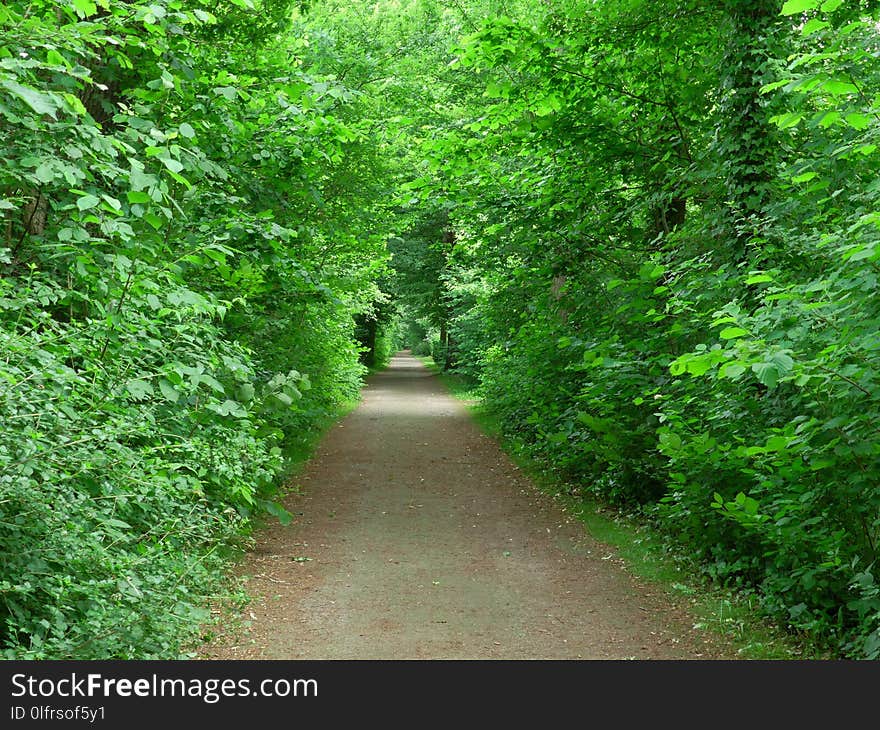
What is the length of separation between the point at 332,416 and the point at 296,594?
41.4 feet

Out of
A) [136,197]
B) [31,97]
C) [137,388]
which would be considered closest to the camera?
[31,97]

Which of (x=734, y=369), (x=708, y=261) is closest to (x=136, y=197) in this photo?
(x=734, y=369)

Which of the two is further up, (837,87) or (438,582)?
(837,87)

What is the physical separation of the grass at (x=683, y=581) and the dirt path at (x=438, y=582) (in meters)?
0.19

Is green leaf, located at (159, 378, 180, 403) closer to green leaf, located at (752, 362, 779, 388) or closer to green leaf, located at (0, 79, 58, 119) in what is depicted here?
green leaf, located at (0, 79, 58, 119)

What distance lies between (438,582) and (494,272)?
7.25 meters

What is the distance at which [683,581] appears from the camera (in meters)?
7.57

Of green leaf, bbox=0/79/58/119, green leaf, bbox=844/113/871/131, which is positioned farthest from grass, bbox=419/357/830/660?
green leaf, bbox=0/79/58/119

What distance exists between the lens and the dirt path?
6.12m

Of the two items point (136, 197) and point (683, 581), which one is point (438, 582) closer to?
point (683, 581)

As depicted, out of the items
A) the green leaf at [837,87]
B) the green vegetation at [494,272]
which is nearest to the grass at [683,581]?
the green vegetation at [494,272]

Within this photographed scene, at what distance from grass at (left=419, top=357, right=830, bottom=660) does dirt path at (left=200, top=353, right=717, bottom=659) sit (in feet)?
0.63

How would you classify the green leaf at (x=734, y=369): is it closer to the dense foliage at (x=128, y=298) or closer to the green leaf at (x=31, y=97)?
the dense foliage at (x=128, y=298)

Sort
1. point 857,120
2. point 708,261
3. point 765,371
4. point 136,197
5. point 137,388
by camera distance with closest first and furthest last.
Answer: point 765,371 → point 857,120 → point 136,197 → point 137,388 → point 708,261
